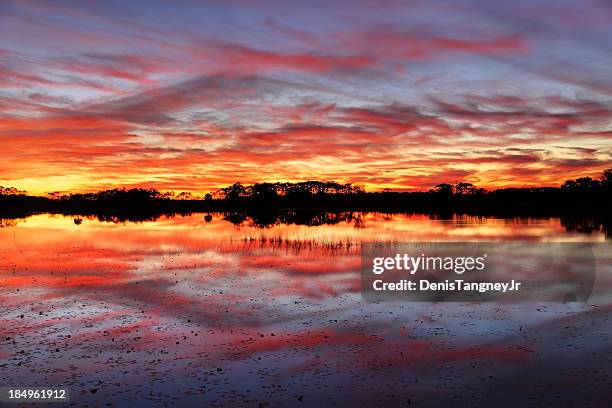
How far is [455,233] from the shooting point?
55.0 meters

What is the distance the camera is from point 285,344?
15969mm

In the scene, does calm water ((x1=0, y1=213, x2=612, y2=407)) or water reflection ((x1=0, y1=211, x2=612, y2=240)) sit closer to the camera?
calm water ((x1=0, y1=213, x2=612, y2=407))

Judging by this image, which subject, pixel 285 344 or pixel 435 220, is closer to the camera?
pixel 285 344

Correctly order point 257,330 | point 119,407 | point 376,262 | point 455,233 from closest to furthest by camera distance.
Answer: point 119,407 < point 257,330 < point 376,262 < point 455,233

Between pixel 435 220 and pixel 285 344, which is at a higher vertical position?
pixel 435 220

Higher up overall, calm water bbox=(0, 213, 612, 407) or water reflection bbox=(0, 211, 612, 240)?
water reflection bbox=(0, 211, 612, 240)

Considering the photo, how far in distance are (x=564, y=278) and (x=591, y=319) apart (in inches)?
332

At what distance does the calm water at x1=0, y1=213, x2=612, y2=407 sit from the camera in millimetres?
12336

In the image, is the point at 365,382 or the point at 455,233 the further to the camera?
the point at 455,233

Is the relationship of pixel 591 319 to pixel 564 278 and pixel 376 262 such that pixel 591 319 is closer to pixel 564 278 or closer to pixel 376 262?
pixel 564 278

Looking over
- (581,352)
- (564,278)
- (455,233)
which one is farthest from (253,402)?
(455,233)

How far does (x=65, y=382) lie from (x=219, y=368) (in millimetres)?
3820

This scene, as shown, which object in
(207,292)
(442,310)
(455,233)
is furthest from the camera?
(455,233)

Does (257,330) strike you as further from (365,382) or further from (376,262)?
(376,262)
